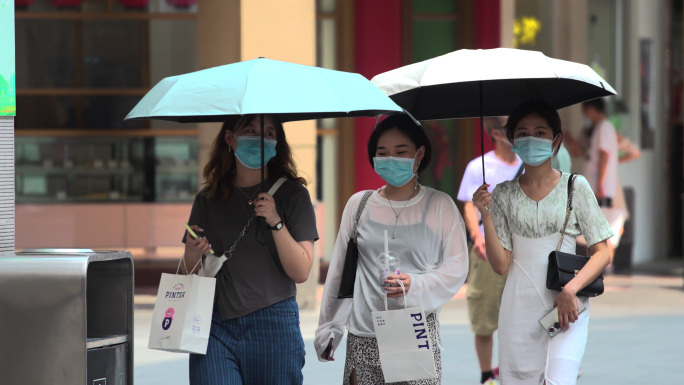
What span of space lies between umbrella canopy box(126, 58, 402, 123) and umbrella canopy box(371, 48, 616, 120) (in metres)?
0.38

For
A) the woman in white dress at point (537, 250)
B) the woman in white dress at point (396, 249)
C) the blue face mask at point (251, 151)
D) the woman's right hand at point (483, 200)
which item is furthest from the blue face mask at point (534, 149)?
the blue face mask at point (251, 151)

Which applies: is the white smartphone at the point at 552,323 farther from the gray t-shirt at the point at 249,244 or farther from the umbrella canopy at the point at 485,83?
the gray t-shirt at the point at 249,244

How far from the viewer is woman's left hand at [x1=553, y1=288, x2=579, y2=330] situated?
16.0 feet

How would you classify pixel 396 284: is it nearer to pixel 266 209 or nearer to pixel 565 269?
pixel 266 209

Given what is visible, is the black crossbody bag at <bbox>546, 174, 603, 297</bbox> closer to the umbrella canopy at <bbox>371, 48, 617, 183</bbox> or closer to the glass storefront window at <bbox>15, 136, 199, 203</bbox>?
the umbrella canopy at <bbox>371, 48, 617, 183</bbox>

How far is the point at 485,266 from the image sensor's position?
24.8 ft

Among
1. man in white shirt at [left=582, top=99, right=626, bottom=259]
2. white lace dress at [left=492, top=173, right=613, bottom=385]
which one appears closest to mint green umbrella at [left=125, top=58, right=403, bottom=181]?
white lace dress at [left=492, top=173, right=613, bottom=385]

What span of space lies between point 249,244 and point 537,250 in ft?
4.37

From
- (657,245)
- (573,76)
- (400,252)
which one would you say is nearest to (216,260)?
(400,252)

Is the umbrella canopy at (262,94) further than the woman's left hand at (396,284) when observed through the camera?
No

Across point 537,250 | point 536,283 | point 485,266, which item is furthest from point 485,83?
point 485,266

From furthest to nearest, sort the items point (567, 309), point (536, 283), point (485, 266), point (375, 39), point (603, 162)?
point (375, 39)
point (603, 162)
point (485, 266)
point (536, 283)
point (567, 309)

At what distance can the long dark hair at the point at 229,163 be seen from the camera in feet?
15.5

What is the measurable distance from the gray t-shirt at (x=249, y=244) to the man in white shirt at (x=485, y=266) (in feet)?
9.73
